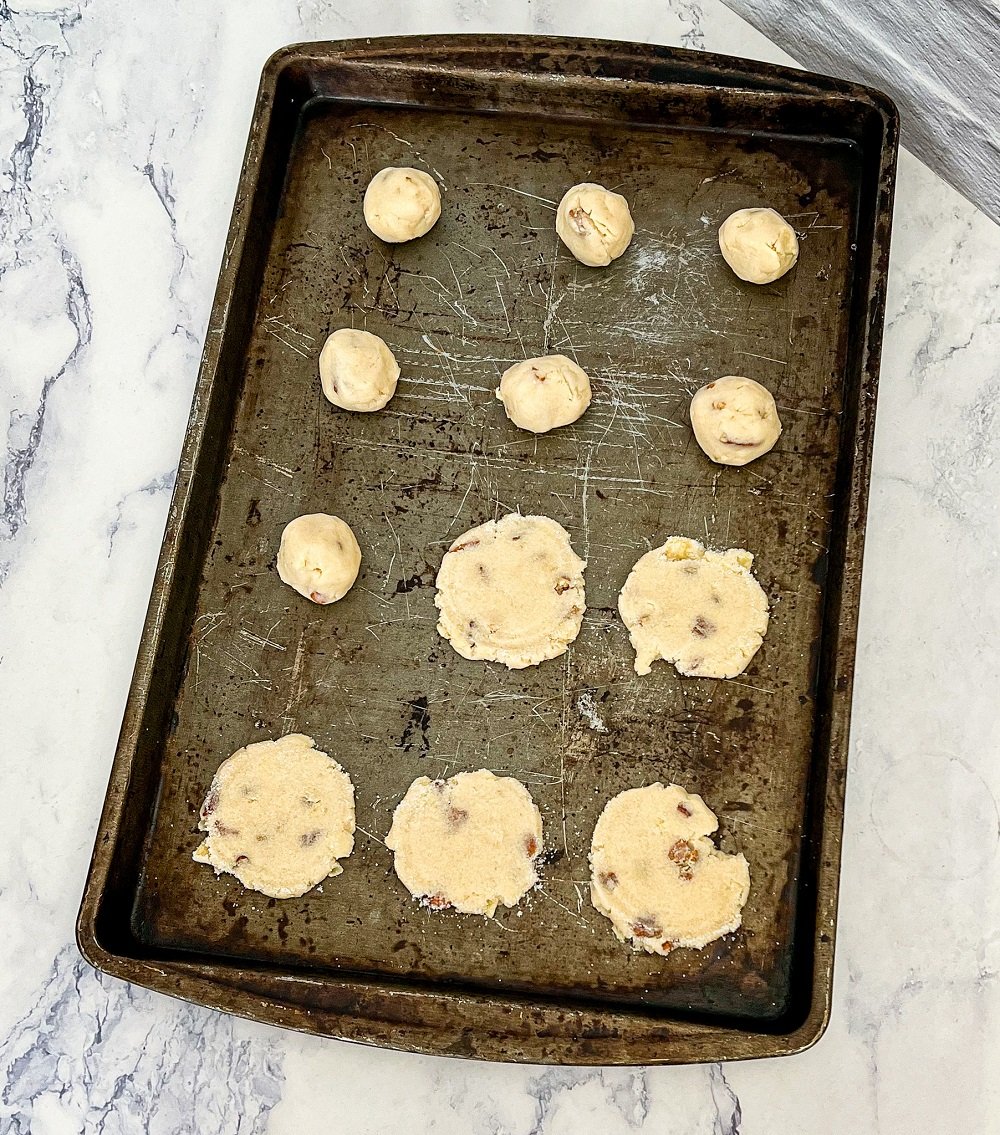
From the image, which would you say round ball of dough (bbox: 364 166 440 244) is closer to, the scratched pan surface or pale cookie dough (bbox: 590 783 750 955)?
the scratched pan surface

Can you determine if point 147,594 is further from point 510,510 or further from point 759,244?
point 759,244

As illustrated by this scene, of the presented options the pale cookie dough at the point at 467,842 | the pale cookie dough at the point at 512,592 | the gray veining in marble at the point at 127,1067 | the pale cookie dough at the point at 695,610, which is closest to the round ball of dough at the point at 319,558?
the pale cookie dough at the point at 512,592

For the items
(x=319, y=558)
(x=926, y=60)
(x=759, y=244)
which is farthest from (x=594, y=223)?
(x=319, y=558)

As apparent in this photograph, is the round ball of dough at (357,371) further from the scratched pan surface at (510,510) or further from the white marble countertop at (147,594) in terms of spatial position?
the white marble countertop at (147,594)

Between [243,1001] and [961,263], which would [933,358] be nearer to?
[961,263]

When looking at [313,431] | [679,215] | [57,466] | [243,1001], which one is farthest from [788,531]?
[57,466]

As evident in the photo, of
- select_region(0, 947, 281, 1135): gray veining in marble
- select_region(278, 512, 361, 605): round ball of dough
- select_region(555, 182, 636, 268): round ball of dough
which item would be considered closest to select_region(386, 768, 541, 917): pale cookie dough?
select_region(278, 512, 361, 605): round ball of dough
